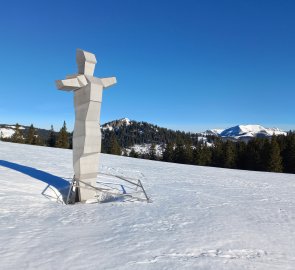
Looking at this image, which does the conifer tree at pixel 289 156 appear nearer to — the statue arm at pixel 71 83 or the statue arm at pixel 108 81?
the statue arm at pixel 108 81

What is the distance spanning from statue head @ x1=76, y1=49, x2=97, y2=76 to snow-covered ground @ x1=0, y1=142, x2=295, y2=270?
17.1 feet

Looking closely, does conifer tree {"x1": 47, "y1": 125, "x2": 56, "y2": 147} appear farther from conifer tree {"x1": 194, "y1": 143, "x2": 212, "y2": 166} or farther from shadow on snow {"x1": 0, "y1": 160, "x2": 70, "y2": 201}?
shadow on snow {"x1": 0, "y1": 160, "x2": 70, "y2": 201}

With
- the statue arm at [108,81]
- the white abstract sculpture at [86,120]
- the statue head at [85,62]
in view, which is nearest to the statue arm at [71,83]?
the white abstract sculpture at [86,120]

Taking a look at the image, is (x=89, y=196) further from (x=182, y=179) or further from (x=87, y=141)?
(x=182, y=179)

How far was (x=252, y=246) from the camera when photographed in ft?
28.2

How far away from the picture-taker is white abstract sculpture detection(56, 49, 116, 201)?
14.5 metres

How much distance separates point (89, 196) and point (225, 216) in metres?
5.84

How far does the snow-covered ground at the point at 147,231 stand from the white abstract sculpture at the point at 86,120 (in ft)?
5.67

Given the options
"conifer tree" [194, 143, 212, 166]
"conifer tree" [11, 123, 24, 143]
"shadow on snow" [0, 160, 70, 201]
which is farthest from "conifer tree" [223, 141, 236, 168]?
"shadow on snow" [0, 160, 70, 201]

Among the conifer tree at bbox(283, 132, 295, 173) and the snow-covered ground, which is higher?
the conifer tree at bbox(283, 132, 295, 173)

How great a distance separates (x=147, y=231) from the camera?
31.8 feet

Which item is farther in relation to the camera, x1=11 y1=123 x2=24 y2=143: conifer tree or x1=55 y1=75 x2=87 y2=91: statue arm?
x1=11 y1=123 x2=24 y2=143: conifer tree

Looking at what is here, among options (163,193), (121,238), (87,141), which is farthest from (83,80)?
(121,238)

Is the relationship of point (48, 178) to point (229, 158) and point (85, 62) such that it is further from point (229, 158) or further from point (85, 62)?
point (229, 158)
